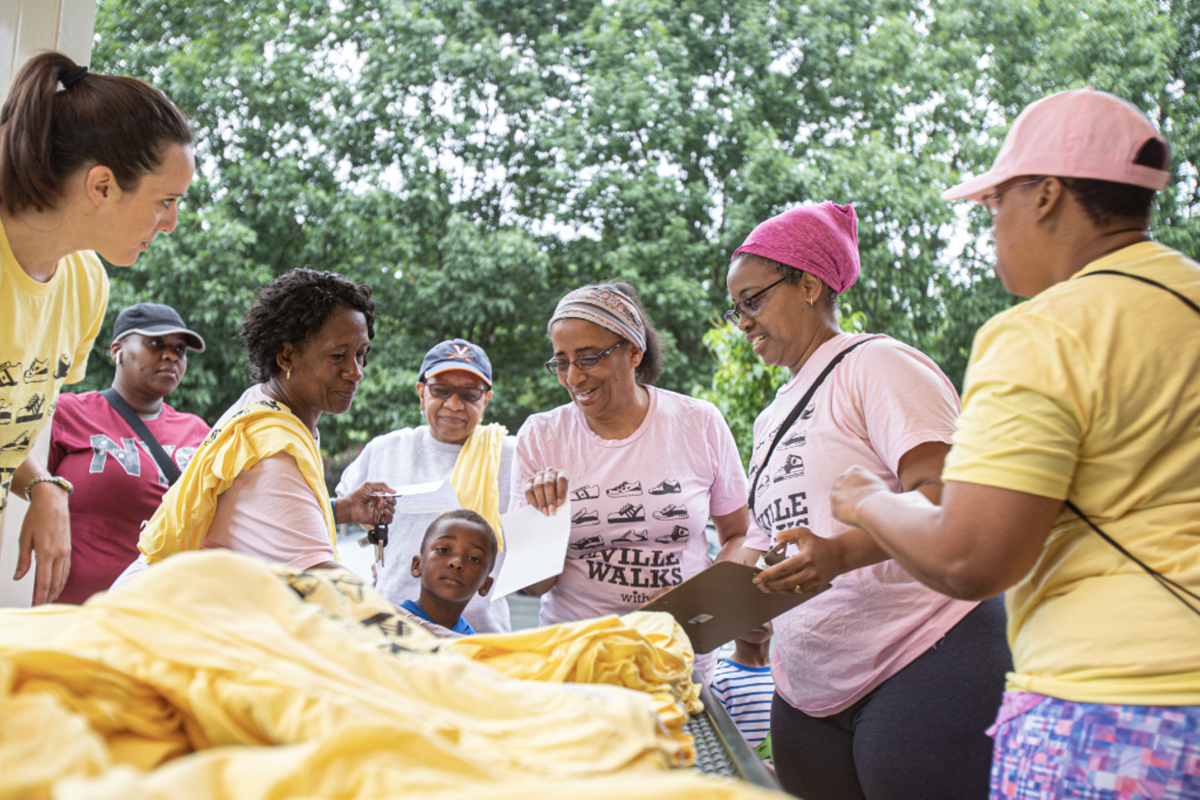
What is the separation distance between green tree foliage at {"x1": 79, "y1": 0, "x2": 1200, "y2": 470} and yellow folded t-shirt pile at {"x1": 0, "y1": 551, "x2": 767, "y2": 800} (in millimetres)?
9162

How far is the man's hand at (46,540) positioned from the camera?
2273 millimetres

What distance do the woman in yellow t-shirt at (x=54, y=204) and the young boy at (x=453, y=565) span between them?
1.09m

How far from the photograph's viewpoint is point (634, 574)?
274 centimetres

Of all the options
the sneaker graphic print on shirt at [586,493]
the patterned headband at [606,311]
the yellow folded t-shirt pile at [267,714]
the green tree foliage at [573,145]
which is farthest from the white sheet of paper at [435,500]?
the green tree foliage at [573,145]

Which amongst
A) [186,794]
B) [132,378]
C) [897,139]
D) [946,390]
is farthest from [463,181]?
[186,794]

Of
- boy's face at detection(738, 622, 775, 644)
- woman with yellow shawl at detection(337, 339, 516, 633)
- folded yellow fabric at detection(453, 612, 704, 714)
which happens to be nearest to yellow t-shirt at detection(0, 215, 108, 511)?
folded yellow fabric at detection(453, 612, 704, 714)

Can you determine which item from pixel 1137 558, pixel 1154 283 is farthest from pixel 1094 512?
pixel 1154 283

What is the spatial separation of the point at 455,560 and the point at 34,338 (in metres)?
1.39

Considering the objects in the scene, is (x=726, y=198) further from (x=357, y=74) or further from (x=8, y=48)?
(x=8, y=48)

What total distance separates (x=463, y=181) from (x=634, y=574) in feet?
33.6

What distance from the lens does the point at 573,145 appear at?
38.1ft

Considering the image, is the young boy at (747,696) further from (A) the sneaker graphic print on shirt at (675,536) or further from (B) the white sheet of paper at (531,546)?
(B) the white sheet of paper at (531,546)

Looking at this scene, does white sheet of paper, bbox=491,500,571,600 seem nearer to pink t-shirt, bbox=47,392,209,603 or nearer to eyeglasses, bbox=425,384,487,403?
eyeglasses, bbox=425,384,487,403

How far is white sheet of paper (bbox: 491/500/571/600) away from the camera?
2494 mm
